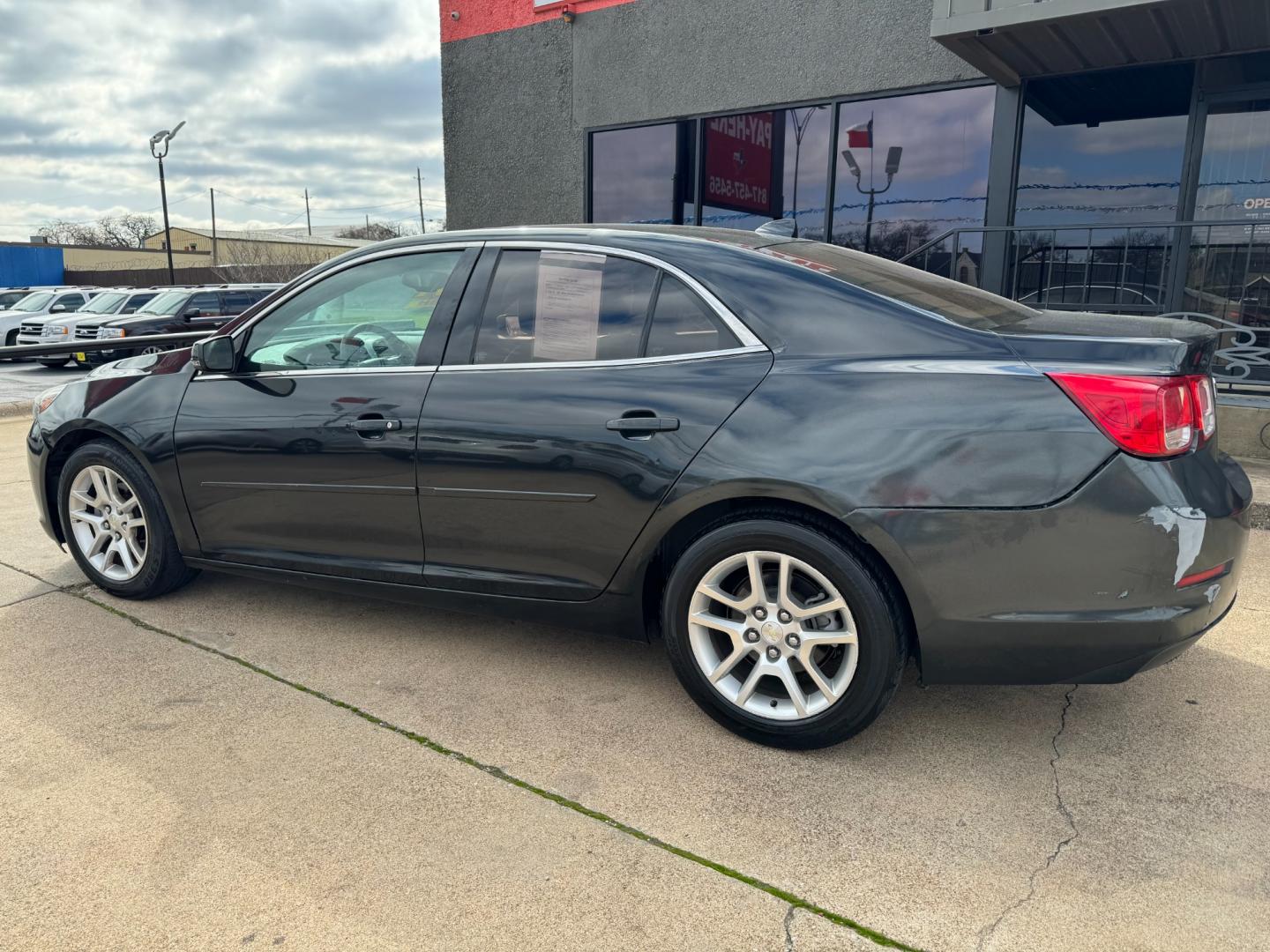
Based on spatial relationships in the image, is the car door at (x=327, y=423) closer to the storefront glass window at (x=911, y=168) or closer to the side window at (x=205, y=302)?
the storefront glass window at (x=911, y=168)

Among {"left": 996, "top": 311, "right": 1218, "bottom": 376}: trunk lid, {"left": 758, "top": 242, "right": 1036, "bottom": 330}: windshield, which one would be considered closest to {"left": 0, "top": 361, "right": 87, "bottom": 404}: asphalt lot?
{"left": 758, "top": 242, "right": 1036, "bottom": 330}: windshield

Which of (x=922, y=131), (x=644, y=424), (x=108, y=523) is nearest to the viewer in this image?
(x=644, y=424)

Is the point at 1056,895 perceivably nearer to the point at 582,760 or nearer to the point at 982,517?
the point at 982,517

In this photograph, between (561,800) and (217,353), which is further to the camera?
(217,353)

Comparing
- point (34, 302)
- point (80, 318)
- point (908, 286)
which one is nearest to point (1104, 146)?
point (908, 286)

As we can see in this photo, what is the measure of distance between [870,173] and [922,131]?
594 millimetres

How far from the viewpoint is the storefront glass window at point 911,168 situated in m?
8.67

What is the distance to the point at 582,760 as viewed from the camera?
114 inches

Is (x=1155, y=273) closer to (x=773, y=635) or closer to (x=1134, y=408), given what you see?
(x=1134, y=408)

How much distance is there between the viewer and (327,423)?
3559 mm

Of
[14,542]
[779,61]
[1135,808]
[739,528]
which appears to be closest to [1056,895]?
[1135,808]

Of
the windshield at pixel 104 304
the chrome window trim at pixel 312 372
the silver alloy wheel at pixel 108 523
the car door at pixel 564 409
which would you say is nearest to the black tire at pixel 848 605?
the car door at pixel 564 409

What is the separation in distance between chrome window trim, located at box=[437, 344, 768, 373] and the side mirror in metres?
0.98

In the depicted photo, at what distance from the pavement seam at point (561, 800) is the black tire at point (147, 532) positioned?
0.16 metres
